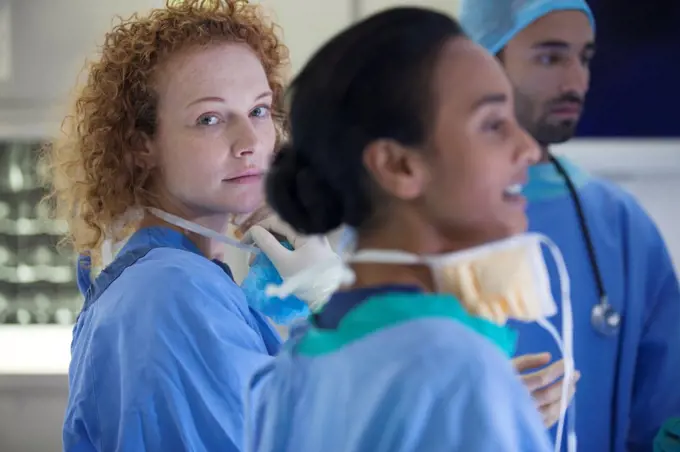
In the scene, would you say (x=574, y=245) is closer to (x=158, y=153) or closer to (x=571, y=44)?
(x=571, y=44)

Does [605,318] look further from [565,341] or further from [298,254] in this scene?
[298,254]

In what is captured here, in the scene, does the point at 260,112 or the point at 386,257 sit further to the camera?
the point at 260,112

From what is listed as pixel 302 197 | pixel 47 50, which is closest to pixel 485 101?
pixel 302 197

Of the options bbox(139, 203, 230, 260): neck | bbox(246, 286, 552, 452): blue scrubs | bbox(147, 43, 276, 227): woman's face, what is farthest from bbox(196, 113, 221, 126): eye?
bbox(246, 286, 552, 452): blue scrubs

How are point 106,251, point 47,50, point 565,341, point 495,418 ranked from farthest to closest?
point 47,50 < point 106,251 < point 565,341 < point 495,418

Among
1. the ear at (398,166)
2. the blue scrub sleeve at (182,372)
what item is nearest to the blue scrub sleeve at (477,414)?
the ear at (398,166)

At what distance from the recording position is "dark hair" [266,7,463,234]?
1.43 feet

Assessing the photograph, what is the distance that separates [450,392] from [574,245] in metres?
0.25

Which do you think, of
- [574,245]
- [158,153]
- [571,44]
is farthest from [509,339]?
[158,153]

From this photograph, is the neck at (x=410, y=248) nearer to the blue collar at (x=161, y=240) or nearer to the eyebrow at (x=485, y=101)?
the eyebrow at (x=485, y=101)

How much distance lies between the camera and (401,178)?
0.44 metres

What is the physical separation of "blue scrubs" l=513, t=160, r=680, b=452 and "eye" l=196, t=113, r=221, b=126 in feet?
1.10

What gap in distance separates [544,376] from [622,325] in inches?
4.6

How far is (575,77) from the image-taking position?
0.64 m
